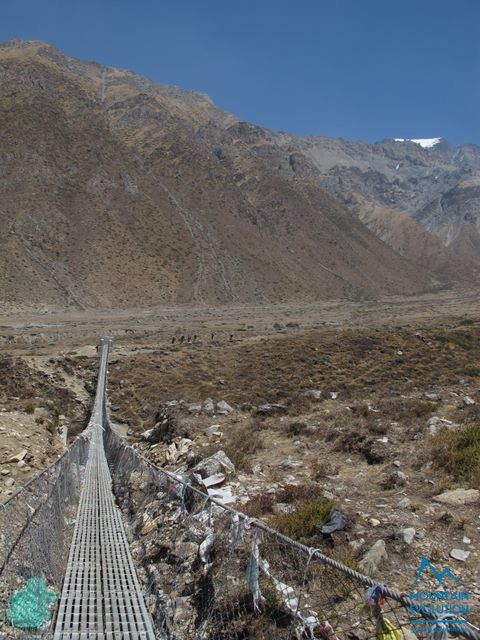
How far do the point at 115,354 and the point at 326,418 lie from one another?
1640 cm

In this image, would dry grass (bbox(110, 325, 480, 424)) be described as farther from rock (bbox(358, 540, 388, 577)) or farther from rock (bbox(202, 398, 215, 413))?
rock (bbox(358, 540, 388, 577))

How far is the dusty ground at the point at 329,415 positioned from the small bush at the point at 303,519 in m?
0.25

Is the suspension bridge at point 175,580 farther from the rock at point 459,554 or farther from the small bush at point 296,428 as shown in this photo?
the small bush at point 296,428

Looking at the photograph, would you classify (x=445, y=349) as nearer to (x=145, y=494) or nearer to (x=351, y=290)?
(x=145, y=494)

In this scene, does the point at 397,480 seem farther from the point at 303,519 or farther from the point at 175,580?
the point at 175,580

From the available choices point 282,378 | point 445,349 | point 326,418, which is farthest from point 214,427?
point 445,349

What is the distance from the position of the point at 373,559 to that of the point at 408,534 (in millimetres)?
749

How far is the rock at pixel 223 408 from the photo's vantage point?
1512 centimetres

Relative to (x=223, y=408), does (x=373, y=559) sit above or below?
above

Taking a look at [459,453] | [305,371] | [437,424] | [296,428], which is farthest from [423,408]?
[305,371]

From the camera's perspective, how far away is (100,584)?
6.36 m

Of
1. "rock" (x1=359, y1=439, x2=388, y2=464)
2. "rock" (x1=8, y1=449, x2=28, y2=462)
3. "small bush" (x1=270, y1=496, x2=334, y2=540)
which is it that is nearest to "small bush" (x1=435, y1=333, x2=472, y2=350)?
"rock" (x1=359, y1=439, x2=388, y2=464)

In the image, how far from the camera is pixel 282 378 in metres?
19.1

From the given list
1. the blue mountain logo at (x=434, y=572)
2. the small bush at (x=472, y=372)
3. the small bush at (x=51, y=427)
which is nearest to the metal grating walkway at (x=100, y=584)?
the blue mountain logo at (x=434, y=572)
